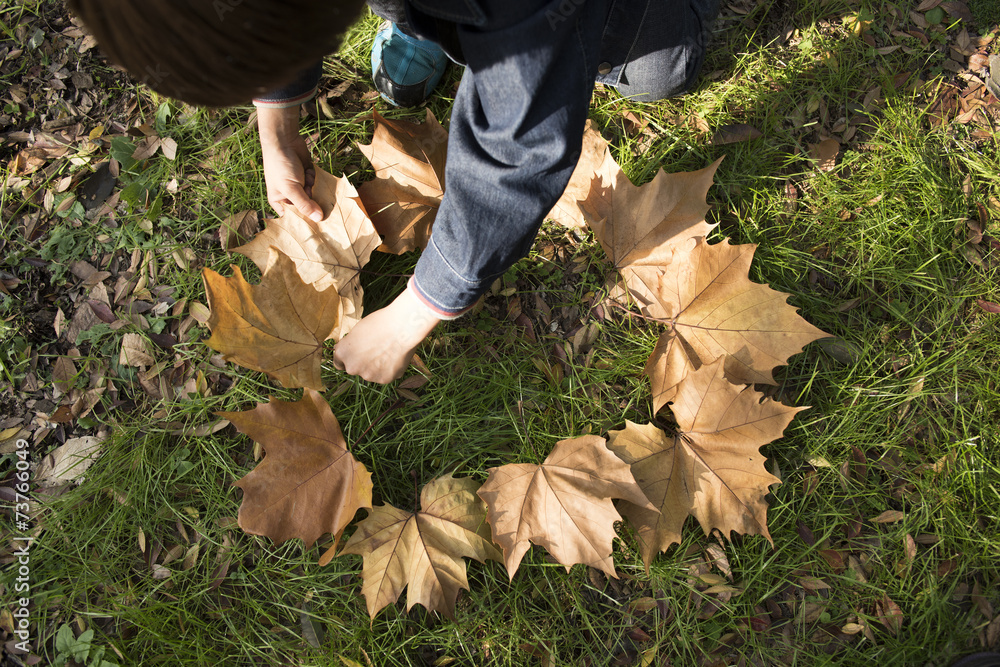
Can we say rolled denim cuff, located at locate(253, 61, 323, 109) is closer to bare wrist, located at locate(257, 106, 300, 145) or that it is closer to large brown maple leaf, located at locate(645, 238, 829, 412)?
bare wrist, located at locate(257, 106, 300, 145)

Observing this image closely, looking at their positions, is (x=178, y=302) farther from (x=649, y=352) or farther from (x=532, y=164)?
(x=649, y=352)

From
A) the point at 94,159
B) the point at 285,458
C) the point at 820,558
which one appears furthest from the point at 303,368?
the point at 820,558

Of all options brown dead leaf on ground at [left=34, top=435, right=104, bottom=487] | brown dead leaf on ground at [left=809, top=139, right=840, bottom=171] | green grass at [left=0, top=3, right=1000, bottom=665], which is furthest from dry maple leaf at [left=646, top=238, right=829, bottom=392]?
brown dead leaf on ground at [left=34, top=435, right=104, bottom=487]

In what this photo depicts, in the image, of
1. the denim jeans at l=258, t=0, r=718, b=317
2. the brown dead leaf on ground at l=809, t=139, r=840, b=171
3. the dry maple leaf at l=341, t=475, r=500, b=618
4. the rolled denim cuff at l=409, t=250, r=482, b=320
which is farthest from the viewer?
the brown dead leaf on ground at l=809, t=139, r=840, b=171

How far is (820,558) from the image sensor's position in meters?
1.48

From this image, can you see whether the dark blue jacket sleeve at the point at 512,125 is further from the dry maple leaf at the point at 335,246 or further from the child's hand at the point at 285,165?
the child's hand at the point at 285,165

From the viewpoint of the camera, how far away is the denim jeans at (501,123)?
0.90 m

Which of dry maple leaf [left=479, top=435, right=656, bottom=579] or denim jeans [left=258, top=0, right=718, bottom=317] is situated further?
dry maple leaf [left=479, top=435, right=656, bottom=579]

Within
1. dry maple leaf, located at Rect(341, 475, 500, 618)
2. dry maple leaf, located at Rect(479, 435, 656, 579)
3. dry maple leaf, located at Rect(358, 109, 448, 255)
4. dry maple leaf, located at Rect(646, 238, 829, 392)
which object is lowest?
dry maple leaf, located at Rect(341, 475, 500, 618)

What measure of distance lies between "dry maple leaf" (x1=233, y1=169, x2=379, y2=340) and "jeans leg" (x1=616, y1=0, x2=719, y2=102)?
2.73ft

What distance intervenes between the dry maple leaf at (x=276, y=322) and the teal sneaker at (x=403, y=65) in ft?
2.18

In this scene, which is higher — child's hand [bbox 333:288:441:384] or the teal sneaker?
the teal sneaker

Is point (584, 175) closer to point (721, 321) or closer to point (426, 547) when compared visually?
point (721, 321)

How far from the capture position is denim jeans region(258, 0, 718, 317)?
903 millimetres
